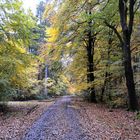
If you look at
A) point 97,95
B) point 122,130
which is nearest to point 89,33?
point 97,95

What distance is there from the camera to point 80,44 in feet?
79.6

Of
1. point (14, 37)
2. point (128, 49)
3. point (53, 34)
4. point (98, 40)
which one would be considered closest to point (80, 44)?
point (98, 40)

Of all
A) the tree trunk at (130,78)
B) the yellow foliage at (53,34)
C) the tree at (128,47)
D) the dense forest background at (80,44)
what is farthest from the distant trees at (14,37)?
the tree trunk at (130,78)

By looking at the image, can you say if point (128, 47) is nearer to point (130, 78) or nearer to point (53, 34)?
point (130, 78)

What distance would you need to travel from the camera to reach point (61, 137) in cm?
828

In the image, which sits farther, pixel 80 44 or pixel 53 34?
pixel 80 44

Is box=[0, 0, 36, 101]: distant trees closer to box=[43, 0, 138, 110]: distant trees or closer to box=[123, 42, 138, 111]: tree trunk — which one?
box=[43, 0, 138, 110]: distant trees

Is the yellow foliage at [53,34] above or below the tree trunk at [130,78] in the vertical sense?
above

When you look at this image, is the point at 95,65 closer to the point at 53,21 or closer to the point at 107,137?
the point at 53,21

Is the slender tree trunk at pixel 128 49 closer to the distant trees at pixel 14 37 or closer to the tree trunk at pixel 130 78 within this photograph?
the tree trunk at pixel 130 78

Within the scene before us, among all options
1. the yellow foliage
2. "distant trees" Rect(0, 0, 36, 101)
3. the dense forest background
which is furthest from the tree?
the yellow foliage

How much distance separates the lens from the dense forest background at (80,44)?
15.1 metres

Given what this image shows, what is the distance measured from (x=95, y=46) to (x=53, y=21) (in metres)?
6.95

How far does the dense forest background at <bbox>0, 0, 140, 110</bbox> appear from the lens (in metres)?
15.1
